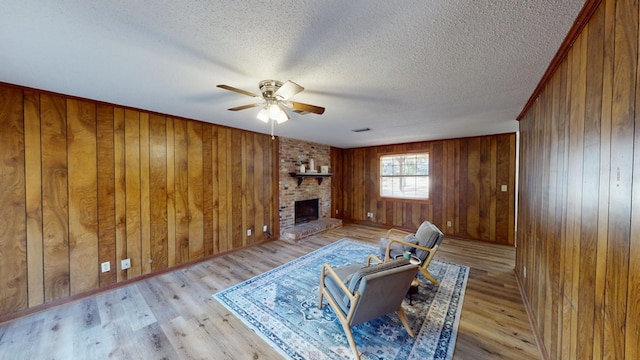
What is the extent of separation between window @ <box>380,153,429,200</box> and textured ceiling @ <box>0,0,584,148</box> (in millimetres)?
3074

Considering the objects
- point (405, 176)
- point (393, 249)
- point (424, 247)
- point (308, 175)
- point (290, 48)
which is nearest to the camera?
point (290, 48)

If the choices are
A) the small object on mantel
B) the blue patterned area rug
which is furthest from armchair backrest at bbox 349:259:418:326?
the small object on mantel

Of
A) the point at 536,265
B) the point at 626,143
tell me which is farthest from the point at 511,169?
the point at 626,143

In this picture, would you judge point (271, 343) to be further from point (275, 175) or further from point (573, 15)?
point (275, 175)

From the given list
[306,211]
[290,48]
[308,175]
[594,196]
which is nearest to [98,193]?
[290,48]

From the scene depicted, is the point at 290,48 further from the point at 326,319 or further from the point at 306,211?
the point at 306,211

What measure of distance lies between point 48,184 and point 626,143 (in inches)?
182

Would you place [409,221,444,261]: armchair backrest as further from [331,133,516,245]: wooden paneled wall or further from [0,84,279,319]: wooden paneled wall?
[0,84,279,319]: wooden paneled wall

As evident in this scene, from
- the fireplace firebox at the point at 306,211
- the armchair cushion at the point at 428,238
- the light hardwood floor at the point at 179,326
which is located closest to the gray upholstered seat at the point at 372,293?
the light hardwood floor at the point at 179,326

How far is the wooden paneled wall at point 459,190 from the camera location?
15.1ft

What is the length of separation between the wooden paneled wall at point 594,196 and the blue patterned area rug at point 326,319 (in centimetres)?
82

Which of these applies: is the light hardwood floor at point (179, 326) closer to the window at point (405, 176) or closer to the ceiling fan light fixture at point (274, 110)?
the ceiling fan light fixture at point (274, 110)

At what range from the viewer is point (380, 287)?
5.79ft

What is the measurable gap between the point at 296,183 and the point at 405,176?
3.01 meters
